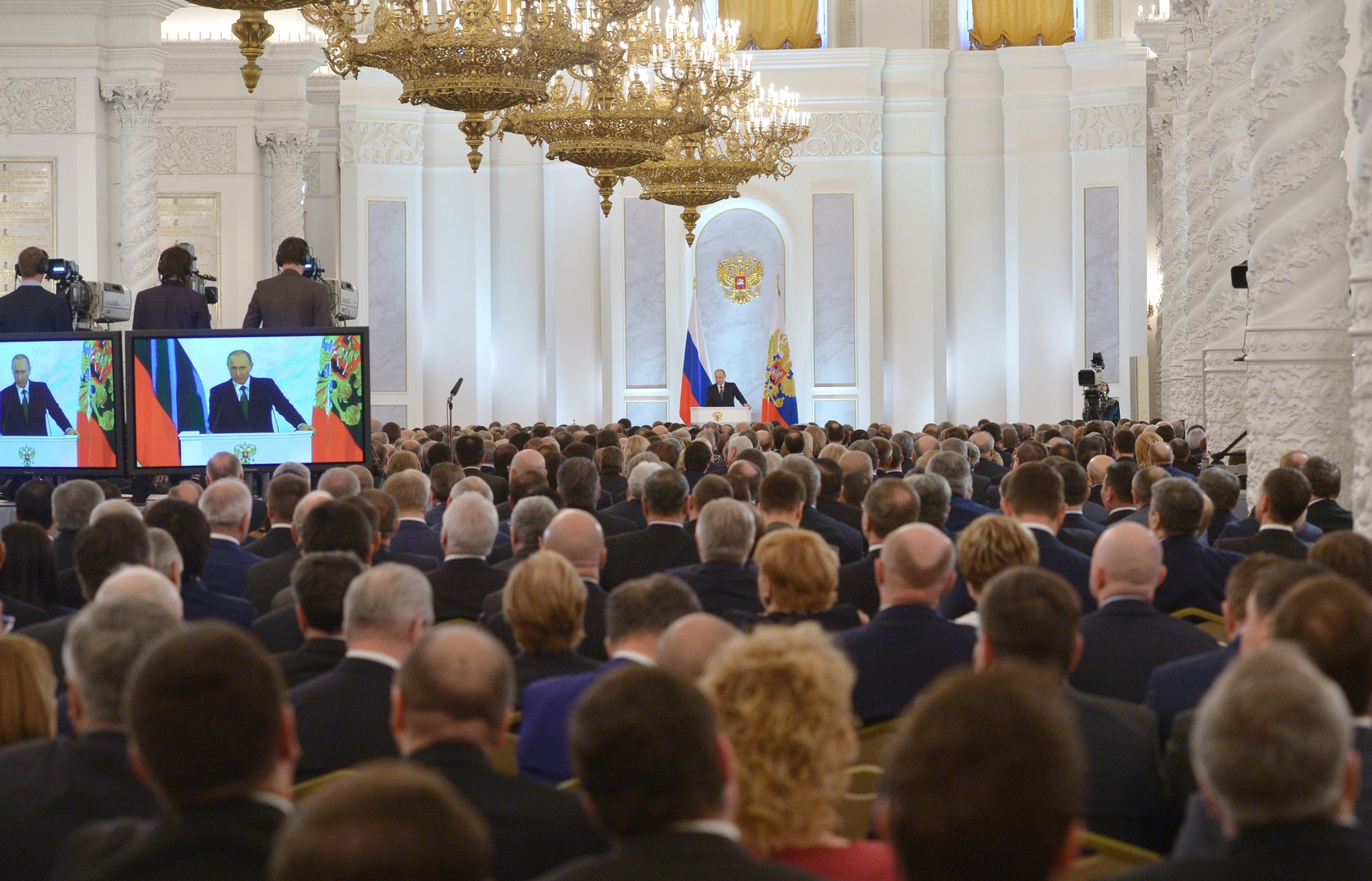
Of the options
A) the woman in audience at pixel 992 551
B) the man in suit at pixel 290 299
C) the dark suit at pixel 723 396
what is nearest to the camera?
the woman in audience at pixel 992 551

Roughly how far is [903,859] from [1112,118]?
2173 cm

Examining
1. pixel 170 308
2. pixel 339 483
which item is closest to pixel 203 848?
pixel 339 483

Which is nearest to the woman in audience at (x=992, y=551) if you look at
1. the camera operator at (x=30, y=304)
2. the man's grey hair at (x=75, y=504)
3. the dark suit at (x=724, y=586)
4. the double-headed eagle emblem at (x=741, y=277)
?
the dark suit at (x=724, y=586)

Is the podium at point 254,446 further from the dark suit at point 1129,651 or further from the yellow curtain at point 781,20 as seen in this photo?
the yellow curtain at point 781,20

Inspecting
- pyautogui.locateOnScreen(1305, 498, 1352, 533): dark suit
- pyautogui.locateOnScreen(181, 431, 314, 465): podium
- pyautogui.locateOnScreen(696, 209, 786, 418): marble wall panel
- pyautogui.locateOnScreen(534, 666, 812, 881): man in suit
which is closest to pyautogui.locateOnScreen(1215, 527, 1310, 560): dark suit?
pyautogui.locateOnScreen(1305, 498, 1352, 533): dark suit

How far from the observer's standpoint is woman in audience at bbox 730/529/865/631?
16.1 ft

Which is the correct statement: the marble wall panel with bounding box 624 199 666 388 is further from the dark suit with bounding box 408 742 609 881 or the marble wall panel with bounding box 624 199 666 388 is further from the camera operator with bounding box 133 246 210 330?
the dark suit with bounding box 408 742 609 881

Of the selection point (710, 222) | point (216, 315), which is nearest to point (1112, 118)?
point (710, 222)

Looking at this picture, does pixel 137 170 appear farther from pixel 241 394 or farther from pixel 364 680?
pixel 364 680

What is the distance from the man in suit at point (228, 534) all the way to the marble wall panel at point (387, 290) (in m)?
15.9

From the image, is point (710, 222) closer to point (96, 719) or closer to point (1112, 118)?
point (1112, 118)

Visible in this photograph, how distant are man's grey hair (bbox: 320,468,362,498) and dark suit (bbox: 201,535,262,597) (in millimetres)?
836

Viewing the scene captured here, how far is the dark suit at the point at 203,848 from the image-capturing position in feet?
7.54

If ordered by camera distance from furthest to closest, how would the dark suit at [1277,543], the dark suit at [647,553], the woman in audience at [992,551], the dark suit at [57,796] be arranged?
the dark suit at [647,553], the dark suit at [1277,543], the woman in audience at [992,551], the dark suit at [57,796]
